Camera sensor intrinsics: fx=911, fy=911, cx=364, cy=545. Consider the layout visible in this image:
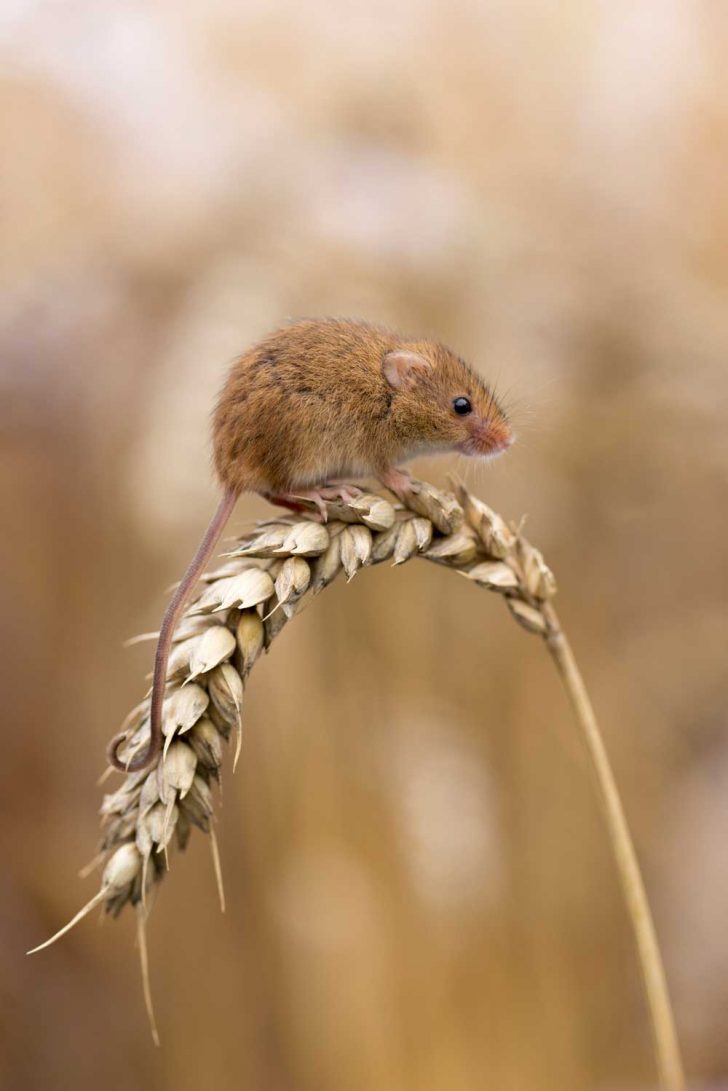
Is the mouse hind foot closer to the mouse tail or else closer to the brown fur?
the brown fur

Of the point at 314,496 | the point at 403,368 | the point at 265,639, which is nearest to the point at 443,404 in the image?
the point at 403,368

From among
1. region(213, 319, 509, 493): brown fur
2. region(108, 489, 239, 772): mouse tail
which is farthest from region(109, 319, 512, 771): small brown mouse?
region(108, 489, 239, 772): mouse tail

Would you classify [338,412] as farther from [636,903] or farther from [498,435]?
[636,903]

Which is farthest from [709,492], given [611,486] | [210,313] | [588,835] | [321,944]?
[321,944]

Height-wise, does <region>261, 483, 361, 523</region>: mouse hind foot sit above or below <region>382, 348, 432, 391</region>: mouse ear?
below

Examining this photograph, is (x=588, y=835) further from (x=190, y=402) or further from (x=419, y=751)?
(x=190, y=402)

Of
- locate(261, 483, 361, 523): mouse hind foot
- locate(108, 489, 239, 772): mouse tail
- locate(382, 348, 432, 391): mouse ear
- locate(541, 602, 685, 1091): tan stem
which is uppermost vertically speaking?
locate(382, 348, 432, 391): mouse ear
